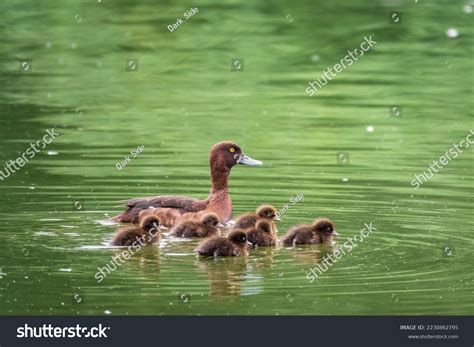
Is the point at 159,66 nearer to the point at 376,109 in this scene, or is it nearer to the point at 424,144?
the point at 376,109

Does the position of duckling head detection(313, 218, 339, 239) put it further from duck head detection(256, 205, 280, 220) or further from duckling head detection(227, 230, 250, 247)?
duckling head detection(227, 230, 250, 247)

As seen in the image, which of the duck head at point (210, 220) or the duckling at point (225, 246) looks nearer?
the duckling at point (225, 246)

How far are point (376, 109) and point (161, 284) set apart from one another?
8.18 m

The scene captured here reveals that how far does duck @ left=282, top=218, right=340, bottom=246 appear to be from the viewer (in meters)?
11.7

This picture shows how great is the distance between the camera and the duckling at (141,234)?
447 inches

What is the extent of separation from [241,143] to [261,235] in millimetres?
4589

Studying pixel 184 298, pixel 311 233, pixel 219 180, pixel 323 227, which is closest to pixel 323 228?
pixel 323 227

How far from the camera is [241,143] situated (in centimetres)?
1606

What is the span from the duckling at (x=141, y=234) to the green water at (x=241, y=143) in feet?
0.46

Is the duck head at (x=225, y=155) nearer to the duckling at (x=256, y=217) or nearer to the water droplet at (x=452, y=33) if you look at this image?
the duckling at (x=256, y=217)

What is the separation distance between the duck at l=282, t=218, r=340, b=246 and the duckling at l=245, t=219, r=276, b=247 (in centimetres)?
15

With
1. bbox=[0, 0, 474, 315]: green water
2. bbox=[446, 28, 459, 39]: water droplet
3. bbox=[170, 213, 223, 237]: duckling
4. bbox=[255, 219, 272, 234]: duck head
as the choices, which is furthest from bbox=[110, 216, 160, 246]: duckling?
bbox=[446, 28, 459, 39]: water droplet

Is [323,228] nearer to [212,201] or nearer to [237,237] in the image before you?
[237,237]

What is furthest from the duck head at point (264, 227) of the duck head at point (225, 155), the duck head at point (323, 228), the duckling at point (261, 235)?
the duck head at point (225, 155)
